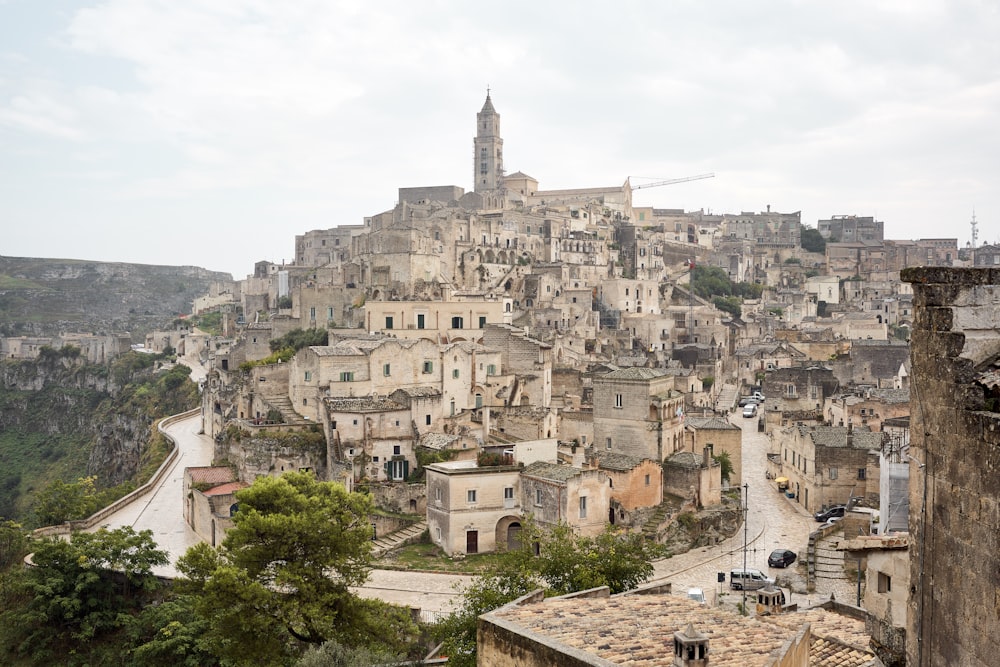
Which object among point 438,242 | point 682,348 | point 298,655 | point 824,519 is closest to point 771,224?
point 682,348

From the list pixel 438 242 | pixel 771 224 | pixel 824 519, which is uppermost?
pixel 771 224

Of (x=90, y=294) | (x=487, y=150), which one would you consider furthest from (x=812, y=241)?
(x=90, y=294)

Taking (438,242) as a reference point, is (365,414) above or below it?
below

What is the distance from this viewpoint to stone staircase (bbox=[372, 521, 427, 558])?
3669 centimetres

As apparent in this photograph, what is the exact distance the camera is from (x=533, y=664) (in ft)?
42.4

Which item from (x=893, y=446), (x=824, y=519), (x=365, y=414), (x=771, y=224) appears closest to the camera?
(x=893, y=446)

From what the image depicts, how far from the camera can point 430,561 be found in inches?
1407

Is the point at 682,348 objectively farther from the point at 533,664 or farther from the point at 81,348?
the point at 81,348

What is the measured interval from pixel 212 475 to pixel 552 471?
17.2 m

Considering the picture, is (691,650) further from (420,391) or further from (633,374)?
(420,391)

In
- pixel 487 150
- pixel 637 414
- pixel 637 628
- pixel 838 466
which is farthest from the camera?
pixel 487 150

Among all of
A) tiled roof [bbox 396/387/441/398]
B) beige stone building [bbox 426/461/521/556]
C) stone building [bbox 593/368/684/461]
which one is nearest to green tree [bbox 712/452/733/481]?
stone building [bbox 593/368/684/461]

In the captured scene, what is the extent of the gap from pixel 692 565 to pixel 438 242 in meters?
42.7

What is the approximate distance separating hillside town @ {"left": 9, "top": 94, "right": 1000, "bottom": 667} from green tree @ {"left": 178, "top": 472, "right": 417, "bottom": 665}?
9.83 m
